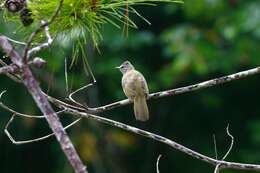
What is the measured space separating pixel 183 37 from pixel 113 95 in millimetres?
1474

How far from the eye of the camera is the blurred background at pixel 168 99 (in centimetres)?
884

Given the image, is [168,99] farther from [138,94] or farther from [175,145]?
[175,145]

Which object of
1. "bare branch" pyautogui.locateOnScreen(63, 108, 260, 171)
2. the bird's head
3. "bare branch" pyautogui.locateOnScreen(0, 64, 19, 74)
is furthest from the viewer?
the bird's head

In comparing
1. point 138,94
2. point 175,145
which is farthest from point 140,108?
point 175,145

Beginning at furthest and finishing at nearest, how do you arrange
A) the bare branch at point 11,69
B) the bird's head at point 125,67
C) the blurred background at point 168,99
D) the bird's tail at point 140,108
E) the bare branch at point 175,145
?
the blurred background at point 168,99 < the bird's head at point 125,67 < the bird's tail at point 140,108 < the bare branch at point 175,145 < the bare branch at point 11,69

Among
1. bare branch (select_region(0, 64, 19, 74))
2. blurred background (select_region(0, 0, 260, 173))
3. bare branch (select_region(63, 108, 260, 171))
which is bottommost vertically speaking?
blurred background (select_region(0, 0, 260, 173))

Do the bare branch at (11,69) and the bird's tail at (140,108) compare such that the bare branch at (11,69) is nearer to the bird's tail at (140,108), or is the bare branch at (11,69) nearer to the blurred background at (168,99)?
the bird's tail at (140,108)

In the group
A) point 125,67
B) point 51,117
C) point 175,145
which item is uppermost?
point 51,117

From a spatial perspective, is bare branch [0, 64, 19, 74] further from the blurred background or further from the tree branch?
the blurred background

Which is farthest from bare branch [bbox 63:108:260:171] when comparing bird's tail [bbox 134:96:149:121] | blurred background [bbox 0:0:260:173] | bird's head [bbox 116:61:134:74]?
→ blurred background [bbox 0:0:260:173]

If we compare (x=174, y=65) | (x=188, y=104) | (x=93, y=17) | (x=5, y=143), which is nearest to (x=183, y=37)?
(x=174, y=65)

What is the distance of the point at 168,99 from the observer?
10797 mm

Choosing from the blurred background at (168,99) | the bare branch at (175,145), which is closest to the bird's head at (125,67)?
the blurred background at (168,99)

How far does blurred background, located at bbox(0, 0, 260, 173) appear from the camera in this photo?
884 centimetres
